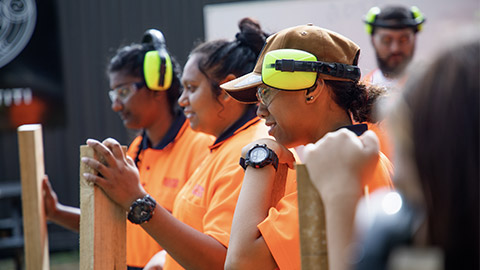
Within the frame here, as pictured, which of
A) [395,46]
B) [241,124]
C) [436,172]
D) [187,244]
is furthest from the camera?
[395,46]

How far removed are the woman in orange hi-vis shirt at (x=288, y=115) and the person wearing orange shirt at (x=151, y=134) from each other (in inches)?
37.7

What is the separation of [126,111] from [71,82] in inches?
146

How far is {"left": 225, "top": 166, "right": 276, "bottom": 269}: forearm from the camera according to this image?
5.00 feet

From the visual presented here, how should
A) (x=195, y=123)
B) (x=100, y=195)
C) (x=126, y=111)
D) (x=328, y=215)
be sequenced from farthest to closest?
(x=126, y=111)
(x=195, y=123)
(x=100, y=195)
(x=328, y=215)

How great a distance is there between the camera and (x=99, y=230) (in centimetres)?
175

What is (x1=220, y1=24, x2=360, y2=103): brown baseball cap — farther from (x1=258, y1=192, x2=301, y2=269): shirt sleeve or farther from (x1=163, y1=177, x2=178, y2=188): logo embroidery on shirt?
(x1=163, y1=177, x2=178, y2=188): logo embroidery on shirt

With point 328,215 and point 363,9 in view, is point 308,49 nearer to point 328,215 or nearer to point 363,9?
point 328,215

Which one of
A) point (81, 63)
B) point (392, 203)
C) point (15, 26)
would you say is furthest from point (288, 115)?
point (15, 26)

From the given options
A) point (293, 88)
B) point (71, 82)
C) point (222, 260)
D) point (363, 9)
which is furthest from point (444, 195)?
point (71, 82)

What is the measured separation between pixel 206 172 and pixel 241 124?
0.89 feet

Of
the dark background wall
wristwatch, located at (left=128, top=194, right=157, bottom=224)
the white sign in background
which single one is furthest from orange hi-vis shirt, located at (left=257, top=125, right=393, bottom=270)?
the dark background wall

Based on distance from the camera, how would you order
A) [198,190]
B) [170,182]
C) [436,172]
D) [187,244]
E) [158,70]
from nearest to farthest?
[436,172], [187,244], [198,190], [170,182], [158,70]

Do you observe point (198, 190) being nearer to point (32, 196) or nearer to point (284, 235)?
point (284, 235)

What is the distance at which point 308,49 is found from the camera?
161 centimetres
